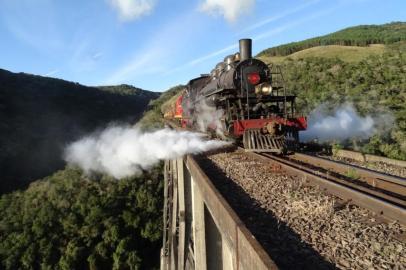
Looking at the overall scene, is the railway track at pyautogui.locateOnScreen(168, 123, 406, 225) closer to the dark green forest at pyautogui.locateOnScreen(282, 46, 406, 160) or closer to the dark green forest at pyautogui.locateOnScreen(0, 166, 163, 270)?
the dark green forest at pyautogui.locateOnScreen(282, 46, 406, 160)

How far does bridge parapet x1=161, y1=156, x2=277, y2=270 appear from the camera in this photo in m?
3.75

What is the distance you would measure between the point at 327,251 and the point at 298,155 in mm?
6789

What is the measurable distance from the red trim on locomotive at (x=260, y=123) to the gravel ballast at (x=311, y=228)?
4.16 m

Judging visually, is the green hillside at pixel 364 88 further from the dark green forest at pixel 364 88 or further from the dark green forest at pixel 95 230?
the dark green forest at pixel 95 230

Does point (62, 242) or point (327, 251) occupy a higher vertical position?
point (327, 251)

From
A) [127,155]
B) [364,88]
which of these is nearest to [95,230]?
[127,155]

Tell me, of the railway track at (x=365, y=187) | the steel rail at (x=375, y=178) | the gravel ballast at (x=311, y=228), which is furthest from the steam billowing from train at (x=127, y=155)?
the gravel ballast at (x=311, y=228)

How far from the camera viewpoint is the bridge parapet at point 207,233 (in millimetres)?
3748

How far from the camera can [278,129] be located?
37.4ft

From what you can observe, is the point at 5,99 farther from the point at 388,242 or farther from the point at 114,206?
the point at 388,242

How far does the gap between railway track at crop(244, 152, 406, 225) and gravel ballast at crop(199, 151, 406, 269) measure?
14 cm

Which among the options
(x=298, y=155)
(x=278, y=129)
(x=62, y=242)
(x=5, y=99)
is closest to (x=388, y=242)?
(x=298, y=155)

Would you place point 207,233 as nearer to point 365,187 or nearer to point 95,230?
point 365,187

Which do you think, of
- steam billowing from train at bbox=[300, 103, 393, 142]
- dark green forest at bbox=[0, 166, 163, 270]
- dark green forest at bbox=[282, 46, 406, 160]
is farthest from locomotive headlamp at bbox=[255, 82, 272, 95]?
dark green forest at bbox=[0, 166, 163, 270]
